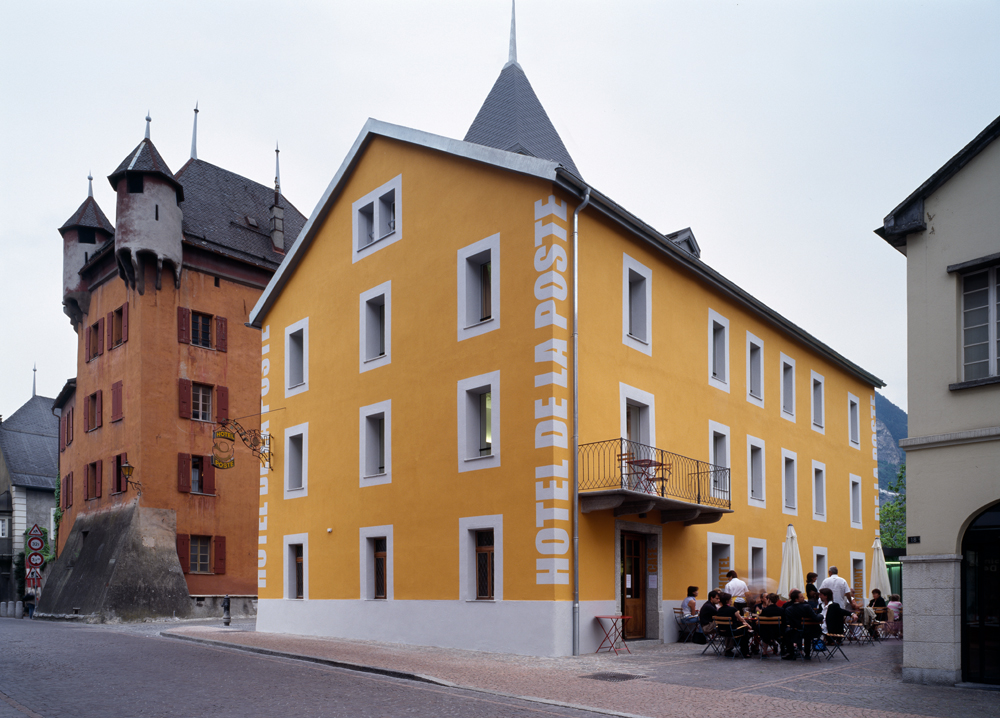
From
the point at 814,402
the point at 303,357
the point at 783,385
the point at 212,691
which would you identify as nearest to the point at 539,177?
the point at 303,357

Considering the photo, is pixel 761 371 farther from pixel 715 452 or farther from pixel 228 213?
pixel 228 213

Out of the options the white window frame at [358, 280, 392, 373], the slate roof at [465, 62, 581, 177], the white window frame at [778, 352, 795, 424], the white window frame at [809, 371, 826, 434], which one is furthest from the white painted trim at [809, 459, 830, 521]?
the white window frame at [358, 280, 392, 373]

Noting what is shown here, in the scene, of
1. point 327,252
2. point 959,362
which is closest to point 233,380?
point 327,252

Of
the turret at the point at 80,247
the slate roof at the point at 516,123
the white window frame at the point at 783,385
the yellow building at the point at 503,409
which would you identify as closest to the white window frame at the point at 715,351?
the yellow building at the point at 503,409

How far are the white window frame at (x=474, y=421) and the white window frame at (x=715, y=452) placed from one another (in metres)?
6.41

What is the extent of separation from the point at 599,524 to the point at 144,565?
20.6 m

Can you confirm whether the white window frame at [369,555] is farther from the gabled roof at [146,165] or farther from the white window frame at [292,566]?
the gabled roof at [146,165]

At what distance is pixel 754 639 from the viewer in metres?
17.5

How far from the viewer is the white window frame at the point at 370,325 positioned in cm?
2239

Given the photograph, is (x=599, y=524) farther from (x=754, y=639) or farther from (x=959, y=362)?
(x=959, y=362)

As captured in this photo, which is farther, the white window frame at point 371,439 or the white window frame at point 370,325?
the white window frame at point 370,325

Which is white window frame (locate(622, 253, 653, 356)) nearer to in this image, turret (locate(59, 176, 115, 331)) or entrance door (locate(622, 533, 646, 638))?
entrance door (locate(622, 533, 646, 638))

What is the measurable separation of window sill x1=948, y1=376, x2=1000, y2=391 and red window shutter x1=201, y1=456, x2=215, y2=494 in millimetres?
28484

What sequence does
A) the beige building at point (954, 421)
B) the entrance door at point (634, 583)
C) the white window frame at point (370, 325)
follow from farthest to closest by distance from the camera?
the white window frame at point (370, 325) < the entrance door at point (634, 583) < the beige building at point (954, 421)
